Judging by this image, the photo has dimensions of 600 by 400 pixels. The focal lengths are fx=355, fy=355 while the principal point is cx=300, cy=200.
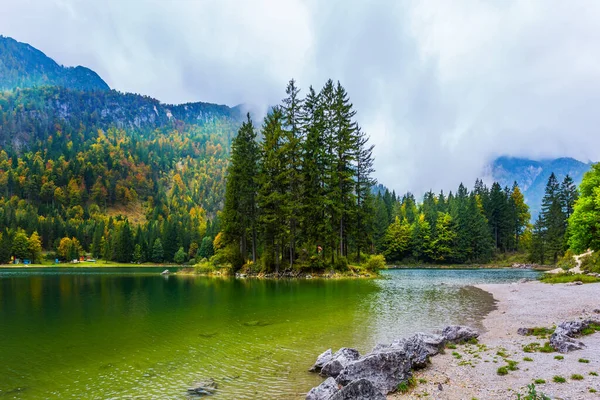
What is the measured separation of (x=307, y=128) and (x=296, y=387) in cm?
4608

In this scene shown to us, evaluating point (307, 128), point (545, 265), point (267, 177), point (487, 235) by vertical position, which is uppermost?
point (307, 128)

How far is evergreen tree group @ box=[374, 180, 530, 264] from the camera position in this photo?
102 metres

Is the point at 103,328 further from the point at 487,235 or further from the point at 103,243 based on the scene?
the point at 103,243

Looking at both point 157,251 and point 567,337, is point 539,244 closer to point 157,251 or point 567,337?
point 567,337

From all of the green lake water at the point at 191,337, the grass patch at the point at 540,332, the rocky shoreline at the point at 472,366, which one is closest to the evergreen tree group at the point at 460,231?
the green lake water at the point at 191,337

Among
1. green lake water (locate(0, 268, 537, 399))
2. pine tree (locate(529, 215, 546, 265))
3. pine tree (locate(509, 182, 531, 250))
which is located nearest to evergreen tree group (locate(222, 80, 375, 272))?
green lake water (locate(0, 268, 537, 399))

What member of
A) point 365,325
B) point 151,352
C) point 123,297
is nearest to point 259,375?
point 151,352

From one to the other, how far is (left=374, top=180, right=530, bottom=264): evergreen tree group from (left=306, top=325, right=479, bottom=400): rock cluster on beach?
8805cm

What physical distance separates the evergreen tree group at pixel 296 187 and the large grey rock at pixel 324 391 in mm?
39564

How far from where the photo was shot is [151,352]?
14.4 metres

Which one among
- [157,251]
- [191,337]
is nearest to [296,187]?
[191,337]

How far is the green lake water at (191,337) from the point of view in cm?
1098

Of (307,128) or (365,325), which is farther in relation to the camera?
(307,128)

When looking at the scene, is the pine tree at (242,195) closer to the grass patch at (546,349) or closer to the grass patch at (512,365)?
the grass patch at (546,349)
